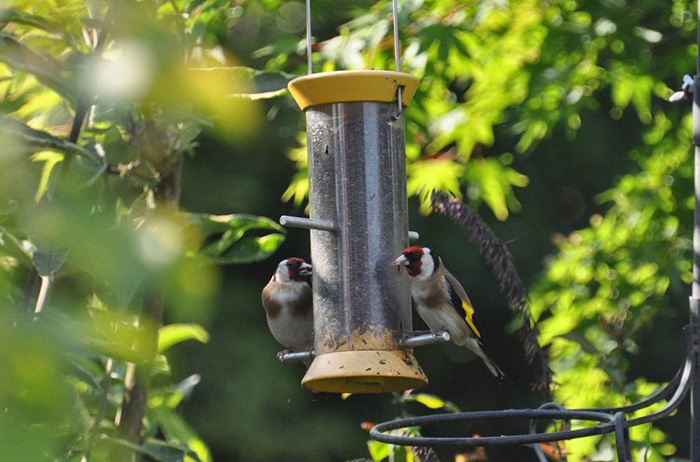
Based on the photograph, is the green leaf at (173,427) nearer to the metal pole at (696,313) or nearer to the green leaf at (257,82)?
the green leaf at (257,82)

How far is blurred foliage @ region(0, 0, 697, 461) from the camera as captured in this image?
1274 millimetres

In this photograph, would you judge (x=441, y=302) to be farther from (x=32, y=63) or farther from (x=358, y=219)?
→ (x=32, y=63)

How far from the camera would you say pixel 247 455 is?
7715 millimetres

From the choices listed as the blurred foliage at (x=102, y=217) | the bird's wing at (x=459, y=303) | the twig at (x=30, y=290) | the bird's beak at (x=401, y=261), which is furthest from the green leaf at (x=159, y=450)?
the bird's wing at (x=459, y=303)

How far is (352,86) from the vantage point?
2.87m

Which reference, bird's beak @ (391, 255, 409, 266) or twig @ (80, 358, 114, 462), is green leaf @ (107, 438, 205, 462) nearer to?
twig @ (80, 358, 114, 462)

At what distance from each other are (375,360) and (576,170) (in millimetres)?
5520

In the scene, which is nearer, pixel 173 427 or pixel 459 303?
pixel 459 303

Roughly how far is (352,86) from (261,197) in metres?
4.85

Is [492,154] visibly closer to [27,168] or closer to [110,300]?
[110,300]

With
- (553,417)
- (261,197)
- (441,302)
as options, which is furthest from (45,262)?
(261,197)

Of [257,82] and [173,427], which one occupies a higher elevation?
[257,82]

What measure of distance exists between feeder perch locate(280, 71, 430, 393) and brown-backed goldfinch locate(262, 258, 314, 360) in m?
0.17

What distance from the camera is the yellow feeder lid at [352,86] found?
2.86 m
